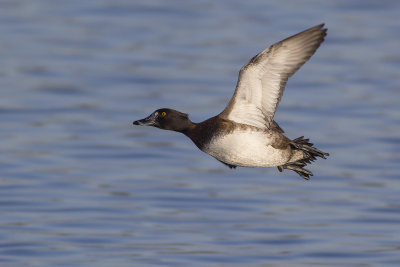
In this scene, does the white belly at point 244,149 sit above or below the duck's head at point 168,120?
below

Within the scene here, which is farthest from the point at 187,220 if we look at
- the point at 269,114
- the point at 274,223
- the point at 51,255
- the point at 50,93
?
the point at 50,93

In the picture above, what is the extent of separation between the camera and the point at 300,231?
56.9 feet

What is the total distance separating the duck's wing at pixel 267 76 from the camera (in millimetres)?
11344

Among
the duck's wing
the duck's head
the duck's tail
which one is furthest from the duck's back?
the duck's head

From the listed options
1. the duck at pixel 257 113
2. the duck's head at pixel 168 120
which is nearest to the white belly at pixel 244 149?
the duck at pixel 257 113

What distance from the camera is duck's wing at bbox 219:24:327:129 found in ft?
37.2

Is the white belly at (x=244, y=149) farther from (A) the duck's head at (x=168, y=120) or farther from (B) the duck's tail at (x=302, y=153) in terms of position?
(A) the duck's head at (x=168, y=120)

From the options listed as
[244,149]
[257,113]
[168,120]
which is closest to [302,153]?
[257,113]

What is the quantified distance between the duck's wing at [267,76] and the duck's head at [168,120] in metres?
0.56

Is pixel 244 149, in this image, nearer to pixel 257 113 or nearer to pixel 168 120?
pixel 257 113

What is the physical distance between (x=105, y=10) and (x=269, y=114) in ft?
70.9

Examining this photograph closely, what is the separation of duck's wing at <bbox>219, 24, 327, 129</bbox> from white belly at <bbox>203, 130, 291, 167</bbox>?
16cm

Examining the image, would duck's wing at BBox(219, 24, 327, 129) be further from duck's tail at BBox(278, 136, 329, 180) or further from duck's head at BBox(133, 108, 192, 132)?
duck's head at BBox(133, 108, 192, 132)

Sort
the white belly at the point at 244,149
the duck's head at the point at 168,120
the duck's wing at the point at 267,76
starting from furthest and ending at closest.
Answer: the duck's head at the point at 168,120 → the white belly at the point at 244,149 → the duck's wing at the point at 267,76
